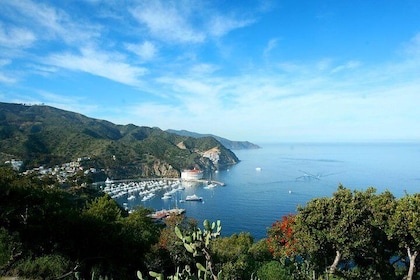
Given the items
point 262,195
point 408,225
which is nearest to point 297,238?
point 408,225

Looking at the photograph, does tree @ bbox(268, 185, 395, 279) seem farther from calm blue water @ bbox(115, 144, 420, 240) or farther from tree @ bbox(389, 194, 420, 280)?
calm blue water @ bbox(115, 144, 420, 240)

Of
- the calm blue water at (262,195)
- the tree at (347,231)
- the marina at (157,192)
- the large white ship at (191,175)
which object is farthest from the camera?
the large white ship at (191,175)

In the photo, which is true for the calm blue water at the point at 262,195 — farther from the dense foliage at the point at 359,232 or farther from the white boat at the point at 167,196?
the dense foliage at the point at 359,232

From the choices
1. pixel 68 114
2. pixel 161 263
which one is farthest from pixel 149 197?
pixel 68 114

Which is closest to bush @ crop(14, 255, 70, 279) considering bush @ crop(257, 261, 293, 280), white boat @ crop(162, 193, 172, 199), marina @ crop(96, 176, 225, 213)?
bush @ crop(257, 261, 293, 280)

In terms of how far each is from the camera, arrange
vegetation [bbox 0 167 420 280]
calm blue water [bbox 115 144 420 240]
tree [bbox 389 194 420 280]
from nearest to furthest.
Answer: tree [bbox 389 194 420 280], vegetation [bbox 0 167 420 280], calm blue water [bbox 115 144 420 240]

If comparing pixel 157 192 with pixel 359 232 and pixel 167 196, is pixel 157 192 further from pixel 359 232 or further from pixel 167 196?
pixel 359 232

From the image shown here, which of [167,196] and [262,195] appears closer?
[262,195]

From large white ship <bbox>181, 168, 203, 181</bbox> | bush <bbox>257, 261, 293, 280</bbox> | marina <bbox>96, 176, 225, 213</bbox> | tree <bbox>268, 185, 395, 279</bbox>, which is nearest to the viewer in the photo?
tree <bbox>268, 185, 395, 279</bbox>

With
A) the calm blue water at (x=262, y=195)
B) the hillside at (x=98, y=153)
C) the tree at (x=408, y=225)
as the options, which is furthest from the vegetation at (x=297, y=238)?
the hillside at (x=98, y=153)

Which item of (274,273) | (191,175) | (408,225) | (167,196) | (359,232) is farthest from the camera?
(191,175)

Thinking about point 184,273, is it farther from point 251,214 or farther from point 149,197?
point 149,197
